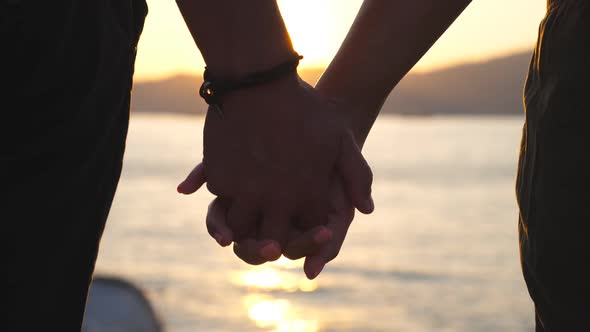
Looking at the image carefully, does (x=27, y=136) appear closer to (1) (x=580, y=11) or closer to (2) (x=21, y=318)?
(2) (x=21, y=318)

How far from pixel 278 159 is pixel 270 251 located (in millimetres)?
221

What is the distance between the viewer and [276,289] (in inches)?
650

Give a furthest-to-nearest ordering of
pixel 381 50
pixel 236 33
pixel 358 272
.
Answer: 1. pixel 358 272
2. pixel 381 50
3. pixel 236 33

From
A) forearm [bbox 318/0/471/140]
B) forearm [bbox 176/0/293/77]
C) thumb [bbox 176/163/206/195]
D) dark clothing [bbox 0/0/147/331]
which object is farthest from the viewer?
forearm [bbox 318/0/471/140]

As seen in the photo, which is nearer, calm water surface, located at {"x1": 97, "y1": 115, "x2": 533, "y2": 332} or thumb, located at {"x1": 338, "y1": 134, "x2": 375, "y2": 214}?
thumb, located at {"x1": 338, "y1": 134, "x2": 375, "y2": 214}

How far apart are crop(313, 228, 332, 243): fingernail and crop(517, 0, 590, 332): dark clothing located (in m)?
0.48

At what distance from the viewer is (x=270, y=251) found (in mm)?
2051

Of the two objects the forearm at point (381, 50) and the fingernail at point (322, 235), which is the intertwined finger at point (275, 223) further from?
the forearm at point (381, 50)

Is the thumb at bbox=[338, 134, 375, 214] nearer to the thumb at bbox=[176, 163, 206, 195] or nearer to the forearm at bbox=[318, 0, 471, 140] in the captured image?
the forearm at bbox=[318, 0, 471, 140]

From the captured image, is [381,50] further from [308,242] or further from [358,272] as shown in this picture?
[358,272]

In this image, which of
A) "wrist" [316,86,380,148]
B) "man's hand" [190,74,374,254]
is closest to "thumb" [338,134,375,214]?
"man's hand" [190,74,374,254]

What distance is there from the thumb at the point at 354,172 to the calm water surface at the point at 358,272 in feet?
35.5

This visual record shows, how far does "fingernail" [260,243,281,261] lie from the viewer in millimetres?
2045

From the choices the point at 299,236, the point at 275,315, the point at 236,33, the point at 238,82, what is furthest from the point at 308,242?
the point at 275,315
